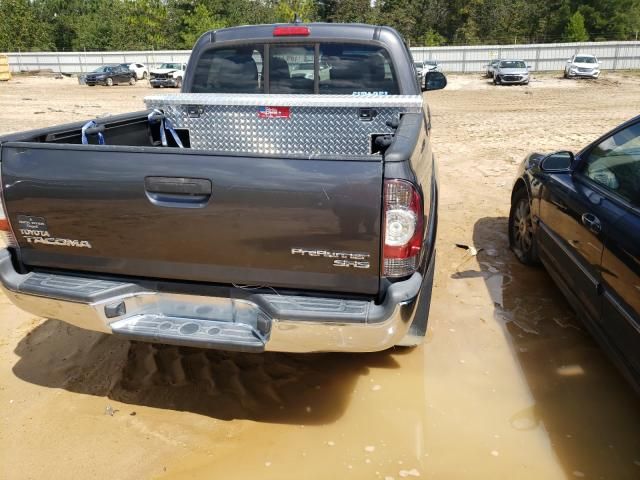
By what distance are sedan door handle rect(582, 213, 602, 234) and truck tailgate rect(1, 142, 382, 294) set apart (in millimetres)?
1515

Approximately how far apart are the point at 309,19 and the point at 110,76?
93.2ft

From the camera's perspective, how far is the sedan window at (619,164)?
302 centimetres

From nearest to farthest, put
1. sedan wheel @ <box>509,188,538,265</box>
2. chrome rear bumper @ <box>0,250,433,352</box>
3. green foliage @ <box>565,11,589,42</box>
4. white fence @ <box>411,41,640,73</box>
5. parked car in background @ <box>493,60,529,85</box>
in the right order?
chrome rear bumper @ <box>0,250,433,352</box> → sedan wheel @ <box>509,188,538,265</box> → parked car in background @ <box>493,60,529,85</box> → white fence @ <box>411,41,640,73</box> → green foliage @ <box>565,11,589,42</box>

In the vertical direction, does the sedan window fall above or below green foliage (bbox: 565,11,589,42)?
below

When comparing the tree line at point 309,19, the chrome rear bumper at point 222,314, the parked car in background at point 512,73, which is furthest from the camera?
the tree line at point 309,19

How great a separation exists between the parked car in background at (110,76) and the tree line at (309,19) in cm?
1540

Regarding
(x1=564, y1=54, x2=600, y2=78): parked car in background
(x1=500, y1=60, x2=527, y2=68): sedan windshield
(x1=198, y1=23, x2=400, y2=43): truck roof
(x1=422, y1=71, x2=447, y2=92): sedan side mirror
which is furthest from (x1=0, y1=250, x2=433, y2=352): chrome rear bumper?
(x1=564, y1=54, x2=600, y2=78): parked car in background

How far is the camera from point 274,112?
12.5 feet

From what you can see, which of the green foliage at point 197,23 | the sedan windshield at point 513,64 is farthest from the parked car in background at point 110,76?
the sedan windshield at point 513,64

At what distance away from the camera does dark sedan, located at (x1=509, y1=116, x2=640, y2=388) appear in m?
2.72

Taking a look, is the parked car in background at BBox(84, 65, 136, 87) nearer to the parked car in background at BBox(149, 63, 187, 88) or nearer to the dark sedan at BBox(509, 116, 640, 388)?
the parked car in background at BBox(149, 63, 187, 88)

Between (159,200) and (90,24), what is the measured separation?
6283 cm

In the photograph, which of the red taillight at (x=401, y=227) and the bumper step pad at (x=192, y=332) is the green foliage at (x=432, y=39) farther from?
the bumper step pad at (x=192, y=332)

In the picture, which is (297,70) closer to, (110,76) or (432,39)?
(110,76)
